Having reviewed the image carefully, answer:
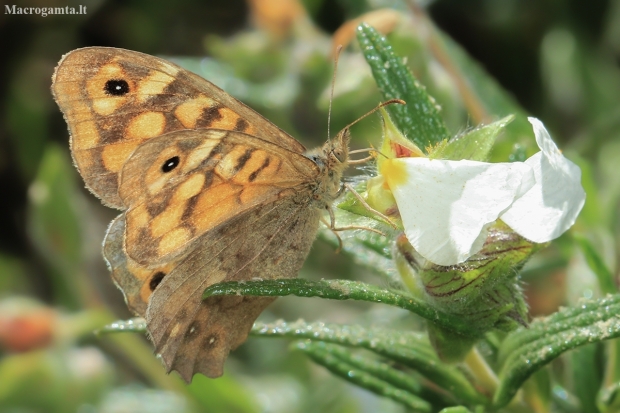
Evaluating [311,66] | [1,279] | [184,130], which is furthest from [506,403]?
[1,279]

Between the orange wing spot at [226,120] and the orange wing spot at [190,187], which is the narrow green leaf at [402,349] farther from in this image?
the orange wing spot at [226,120]

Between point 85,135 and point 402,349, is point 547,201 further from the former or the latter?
point 85,135

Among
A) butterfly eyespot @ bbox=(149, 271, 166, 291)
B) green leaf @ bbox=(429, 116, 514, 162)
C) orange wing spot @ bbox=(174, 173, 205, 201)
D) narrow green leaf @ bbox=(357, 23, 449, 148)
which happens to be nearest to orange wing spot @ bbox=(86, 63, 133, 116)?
orange wing spot @ bbox=(174, 173, 205, 201)

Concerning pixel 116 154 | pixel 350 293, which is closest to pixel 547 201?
pixel 350 293

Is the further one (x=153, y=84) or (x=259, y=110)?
(x=259, y=110)

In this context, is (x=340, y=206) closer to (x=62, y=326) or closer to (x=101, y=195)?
(x=101, y=195)

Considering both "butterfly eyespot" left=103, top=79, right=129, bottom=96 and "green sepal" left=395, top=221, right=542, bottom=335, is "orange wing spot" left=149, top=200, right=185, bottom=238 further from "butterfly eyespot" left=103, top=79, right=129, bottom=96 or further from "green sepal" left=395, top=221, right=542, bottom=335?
"green sepal" left=395, top=221, right=542, bottom=335

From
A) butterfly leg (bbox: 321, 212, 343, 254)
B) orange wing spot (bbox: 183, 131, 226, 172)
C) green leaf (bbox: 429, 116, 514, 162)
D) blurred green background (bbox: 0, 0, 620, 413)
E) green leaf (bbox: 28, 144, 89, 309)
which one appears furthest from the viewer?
green leaf (bbox: 28, 144, 89, 309)
